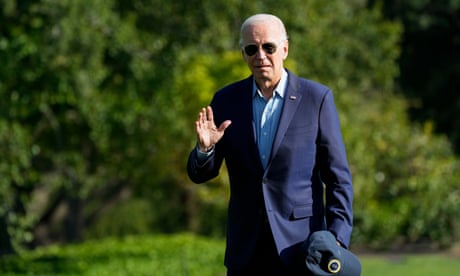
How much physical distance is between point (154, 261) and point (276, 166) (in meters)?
13.0

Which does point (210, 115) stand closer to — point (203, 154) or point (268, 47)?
point (203, 154)

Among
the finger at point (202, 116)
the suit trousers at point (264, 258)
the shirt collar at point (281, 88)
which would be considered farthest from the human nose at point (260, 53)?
the suit trousers at point (264, 258)

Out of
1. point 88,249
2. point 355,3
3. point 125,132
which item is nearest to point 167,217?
point 355,3

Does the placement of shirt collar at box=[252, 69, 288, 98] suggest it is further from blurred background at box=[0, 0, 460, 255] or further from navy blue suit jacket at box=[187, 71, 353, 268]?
blurred background at box=[0, 0, 460, 255]

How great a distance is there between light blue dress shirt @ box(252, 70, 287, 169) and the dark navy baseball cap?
44 centimetres

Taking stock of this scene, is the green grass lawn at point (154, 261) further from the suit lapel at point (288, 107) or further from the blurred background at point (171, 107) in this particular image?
the suit lapel at point (288, 107)

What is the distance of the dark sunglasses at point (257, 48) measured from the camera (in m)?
4.19

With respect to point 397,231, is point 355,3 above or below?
above

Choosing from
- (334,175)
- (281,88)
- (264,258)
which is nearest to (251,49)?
(281,88)

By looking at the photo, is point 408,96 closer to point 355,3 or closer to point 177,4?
point 355,3

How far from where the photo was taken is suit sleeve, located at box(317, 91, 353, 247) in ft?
13.9

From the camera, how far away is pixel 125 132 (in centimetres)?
1742

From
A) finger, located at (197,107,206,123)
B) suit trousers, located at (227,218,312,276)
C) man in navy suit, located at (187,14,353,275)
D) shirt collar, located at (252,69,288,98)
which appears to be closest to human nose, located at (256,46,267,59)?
man in navy suit, located at (187,14,353,275)

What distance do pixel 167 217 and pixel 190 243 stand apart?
9779 millimetres
